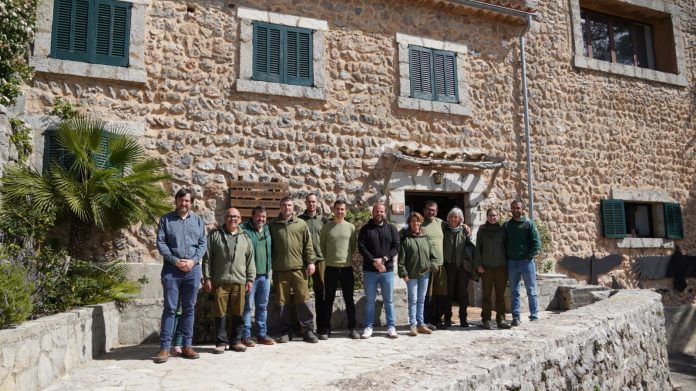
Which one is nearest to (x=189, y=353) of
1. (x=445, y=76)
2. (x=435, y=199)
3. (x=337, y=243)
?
(x=337, y=243)

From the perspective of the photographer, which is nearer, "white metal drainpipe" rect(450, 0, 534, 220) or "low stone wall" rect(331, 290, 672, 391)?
"low stone wall" rect(331, 290, 672, 391)

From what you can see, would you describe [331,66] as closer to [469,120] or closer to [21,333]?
[469,120]

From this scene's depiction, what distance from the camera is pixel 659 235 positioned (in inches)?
439

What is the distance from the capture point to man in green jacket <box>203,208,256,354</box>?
210 inches

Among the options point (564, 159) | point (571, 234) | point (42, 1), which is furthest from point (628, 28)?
point (42, 1)

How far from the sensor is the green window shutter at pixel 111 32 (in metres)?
7.36

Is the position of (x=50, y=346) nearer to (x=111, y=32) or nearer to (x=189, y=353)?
(x=189, y=353)

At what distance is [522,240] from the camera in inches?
257

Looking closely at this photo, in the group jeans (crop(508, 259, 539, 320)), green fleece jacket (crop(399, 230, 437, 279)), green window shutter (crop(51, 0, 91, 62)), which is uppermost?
green window shutter (crop(51, 0, 91, 62))

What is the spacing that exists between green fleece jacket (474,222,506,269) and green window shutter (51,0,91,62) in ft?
19.7

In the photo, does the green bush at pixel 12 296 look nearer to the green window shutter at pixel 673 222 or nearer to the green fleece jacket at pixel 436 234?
the green fleece jacket at pixel 436 234

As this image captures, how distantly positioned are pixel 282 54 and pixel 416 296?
14.9ft

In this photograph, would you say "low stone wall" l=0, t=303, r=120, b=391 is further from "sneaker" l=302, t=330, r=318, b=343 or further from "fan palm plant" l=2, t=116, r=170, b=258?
"sneaker" l=302, t=330, r=318, b=343

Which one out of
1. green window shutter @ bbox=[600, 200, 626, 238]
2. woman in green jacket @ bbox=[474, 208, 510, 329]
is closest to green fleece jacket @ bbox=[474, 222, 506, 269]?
woman in green jacket @ bbox=[474, 208, 510, 329]
